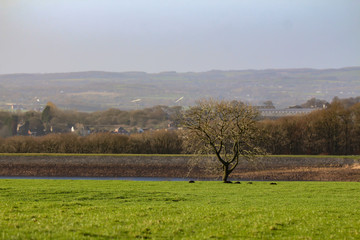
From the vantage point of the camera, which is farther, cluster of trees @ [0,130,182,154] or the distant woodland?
the distant woodland

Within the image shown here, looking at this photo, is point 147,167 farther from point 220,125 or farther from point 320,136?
point 320,136

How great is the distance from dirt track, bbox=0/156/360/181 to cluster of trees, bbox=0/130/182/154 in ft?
42.9

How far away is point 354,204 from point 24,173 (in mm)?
47255

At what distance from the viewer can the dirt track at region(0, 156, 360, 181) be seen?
191 feet

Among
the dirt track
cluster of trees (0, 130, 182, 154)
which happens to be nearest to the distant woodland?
cluster of trees (0, 130, 182, 154)

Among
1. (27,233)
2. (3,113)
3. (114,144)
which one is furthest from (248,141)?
(3,113)

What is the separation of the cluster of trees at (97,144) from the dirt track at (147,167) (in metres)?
13.1

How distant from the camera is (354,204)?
842 inches

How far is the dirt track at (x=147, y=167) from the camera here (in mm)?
58312

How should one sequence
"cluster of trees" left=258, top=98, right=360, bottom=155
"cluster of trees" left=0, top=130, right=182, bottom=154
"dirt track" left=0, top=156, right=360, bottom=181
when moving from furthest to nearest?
"cluster of trees" left=258, top=98, right=360, bottom=155 → "cluster of trees" left=0, top=130, right=182, bottom=154 → "dirt track" left=0, top=156, right=360, bottom=181

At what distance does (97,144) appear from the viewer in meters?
79.3

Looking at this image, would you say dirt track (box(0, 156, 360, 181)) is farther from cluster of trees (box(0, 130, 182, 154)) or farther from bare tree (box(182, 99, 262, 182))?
bare tree (box(182, 99, 262, 182))

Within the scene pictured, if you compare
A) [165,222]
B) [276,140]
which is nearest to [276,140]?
[276,140]

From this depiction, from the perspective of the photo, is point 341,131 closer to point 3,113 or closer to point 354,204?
point 354,204
